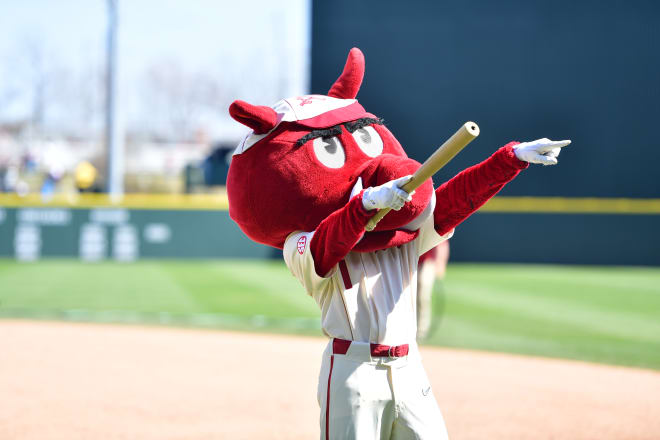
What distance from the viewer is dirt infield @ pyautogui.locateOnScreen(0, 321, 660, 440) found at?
5781 millimetres

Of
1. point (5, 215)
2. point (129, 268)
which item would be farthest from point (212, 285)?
point (5, 215)

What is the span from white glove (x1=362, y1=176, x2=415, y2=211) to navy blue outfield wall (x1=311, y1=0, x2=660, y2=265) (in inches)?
605

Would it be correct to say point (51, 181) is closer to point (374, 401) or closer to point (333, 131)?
point (333, 131)

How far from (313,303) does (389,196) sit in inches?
368

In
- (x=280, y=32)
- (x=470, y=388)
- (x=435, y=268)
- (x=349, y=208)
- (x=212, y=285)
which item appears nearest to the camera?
(x=349, y=208)

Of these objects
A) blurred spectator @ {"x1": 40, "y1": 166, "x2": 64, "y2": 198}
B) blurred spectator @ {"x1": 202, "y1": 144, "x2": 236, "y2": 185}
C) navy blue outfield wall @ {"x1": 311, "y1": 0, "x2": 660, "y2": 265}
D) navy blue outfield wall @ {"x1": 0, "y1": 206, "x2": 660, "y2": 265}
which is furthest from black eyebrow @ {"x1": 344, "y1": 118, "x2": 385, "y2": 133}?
blurred spectator @ {"x1": 202, "y1": 144, "x2": 236, "y2": 185}

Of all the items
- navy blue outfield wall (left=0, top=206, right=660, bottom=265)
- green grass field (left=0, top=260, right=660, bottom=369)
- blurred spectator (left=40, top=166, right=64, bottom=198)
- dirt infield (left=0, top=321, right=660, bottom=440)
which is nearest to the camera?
dirt infield (left=0, top=321, right=660, bottom=440)

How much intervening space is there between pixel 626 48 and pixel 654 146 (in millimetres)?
2367

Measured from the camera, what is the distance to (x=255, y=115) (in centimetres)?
331

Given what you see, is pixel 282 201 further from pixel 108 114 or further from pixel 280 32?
pixel 280 32

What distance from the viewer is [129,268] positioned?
15.8m

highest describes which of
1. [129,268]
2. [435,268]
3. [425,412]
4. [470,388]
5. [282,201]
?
[282,201]

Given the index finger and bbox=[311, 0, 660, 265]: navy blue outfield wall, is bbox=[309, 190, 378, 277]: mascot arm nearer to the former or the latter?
the index finger

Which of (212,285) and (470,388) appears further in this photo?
(212,285)
